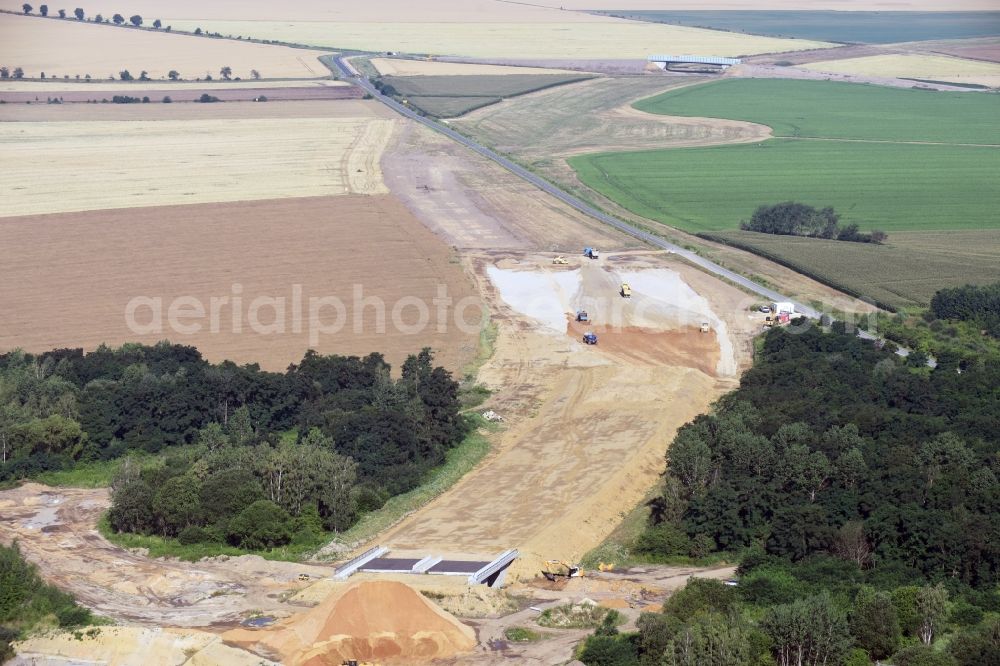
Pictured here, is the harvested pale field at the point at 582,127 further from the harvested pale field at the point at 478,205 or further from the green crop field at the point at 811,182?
the harvested pale field at the point at 478,205

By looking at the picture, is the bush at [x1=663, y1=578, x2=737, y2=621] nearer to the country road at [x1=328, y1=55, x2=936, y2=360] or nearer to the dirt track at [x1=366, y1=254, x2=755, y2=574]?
the dirt track at [x1=366, y1=254, x2=755, y2=574]

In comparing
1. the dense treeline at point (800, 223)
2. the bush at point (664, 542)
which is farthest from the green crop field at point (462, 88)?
the bush at point (664, 542)

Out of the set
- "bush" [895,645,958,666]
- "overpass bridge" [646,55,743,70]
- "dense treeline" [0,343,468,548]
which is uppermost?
"overpass bridge" [646,55,743,70]

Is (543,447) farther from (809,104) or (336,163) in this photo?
(809,104)

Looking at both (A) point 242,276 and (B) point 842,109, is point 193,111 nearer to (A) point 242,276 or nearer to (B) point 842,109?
(B) point 842,109

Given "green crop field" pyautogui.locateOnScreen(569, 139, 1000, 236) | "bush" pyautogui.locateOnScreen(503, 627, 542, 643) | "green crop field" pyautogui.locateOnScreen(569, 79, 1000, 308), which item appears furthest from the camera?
"green crop field" pyautogui.locateOnScreen(569, 139, 1000, 236)

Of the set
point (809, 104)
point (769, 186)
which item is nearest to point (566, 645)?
point (769, 186)

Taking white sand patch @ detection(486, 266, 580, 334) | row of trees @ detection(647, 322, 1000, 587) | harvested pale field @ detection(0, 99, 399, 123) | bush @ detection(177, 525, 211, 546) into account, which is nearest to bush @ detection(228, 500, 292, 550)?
bush @ detection(177, 525, 211, 546)
